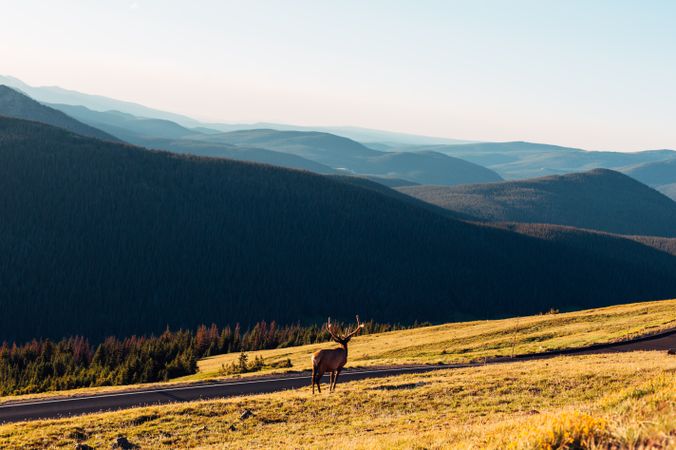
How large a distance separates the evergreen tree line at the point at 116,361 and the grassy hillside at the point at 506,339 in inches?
182

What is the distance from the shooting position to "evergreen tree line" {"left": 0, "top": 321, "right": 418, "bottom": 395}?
55.7 metres

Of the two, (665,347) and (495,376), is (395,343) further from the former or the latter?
(495,376)

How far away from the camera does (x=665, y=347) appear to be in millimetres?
43781

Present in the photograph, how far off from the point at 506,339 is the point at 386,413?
34847mm

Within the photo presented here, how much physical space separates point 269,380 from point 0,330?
16374 cm

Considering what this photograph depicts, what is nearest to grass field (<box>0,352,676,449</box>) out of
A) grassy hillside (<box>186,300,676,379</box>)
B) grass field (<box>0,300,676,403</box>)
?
grass field (<box>0,300,676,403</box>)

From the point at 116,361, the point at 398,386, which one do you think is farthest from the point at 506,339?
the point at 116,361

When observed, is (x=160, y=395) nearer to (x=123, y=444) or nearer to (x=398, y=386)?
(x=398, y=386)

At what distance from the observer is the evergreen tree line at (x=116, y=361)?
5569 cm

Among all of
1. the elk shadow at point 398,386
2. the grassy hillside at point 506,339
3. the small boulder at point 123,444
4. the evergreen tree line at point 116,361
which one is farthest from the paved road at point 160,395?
the evergreen tree line at point 116,361

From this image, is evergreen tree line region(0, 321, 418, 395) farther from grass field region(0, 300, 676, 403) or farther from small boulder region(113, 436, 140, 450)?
small boulder region(113, 436, 140, 450)

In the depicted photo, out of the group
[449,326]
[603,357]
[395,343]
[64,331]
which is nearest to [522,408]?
→ [603,357]

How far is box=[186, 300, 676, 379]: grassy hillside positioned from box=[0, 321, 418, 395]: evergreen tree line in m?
4.63

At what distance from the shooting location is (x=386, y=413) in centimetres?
2266
